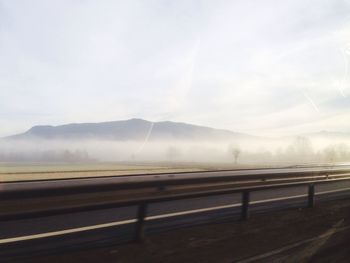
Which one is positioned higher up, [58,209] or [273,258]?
[58,209]

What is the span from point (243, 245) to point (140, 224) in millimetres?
1542

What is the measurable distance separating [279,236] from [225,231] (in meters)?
0.87

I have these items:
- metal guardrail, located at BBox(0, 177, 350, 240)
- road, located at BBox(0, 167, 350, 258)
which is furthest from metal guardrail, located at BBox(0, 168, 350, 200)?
metal guardrail, located at BBox(0, 177, 350, 240)

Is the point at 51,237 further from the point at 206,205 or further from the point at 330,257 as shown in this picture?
the point at 206,205

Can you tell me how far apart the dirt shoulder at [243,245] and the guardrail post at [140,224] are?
130 mm

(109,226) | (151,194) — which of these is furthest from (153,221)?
(151,194)

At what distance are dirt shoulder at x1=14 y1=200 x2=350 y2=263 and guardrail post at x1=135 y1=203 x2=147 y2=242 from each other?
130 mm

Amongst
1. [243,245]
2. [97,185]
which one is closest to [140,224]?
[97,185]

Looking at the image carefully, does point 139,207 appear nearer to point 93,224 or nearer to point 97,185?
point 97,185

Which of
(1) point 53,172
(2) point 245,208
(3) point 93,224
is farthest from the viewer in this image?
(1) point 53,172

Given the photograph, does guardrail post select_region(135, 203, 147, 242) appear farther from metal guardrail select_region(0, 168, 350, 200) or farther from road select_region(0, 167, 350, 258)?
metal guardrail select_region(0, 168, 350, 200)

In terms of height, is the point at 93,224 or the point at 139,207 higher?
the point at 139,207

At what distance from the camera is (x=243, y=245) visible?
6578 mm

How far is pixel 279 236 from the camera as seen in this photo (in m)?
7.27
